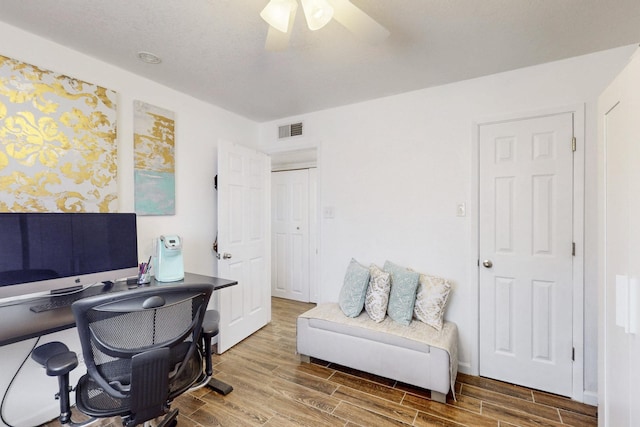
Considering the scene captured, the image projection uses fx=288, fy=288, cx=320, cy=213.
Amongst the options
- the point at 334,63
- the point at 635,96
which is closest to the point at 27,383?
the point at 334,63

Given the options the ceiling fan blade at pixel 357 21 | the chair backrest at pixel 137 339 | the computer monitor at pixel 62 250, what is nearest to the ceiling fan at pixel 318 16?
the ceiling fan blade at pixel 357 21

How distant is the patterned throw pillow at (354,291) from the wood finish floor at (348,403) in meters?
0.51

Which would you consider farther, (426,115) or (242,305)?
(242,305)

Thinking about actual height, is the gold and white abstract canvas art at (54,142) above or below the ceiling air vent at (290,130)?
below

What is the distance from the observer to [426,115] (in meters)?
2.61

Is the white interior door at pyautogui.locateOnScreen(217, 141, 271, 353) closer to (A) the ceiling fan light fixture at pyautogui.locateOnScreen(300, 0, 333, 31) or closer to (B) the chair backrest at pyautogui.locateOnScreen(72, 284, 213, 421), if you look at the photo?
(B) the chair backrest at pyautogui.locateOnScreen(72, 284, 213, 421)

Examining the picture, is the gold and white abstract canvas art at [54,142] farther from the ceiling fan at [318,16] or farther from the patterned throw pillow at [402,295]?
the patterned throw pillow at [402,295]

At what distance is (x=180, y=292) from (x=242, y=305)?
191 centimetres

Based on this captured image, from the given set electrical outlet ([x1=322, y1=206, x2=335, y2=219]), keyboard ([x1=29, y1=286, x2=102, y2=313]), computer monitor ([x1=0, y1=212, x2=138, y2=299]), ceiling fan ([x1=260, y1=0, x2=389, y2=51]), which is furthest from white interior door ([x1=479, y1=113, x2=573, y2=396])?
keyboard ([x1=29, y1=286, x2=102, y2=313])

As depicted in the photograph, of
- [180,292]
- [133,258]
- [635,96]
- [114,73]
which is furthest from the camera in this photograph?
[114,73]

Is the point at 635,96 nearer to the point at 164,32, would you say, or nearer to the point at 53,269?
the point at 164,32

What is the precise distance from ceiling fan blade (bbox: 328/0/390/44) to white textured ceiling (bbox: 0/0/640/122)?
0.90 ft

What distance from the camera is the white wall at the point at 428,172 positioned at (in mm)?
2061

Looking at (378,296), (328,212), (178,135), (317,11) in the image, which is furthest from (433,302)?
(178,135)
